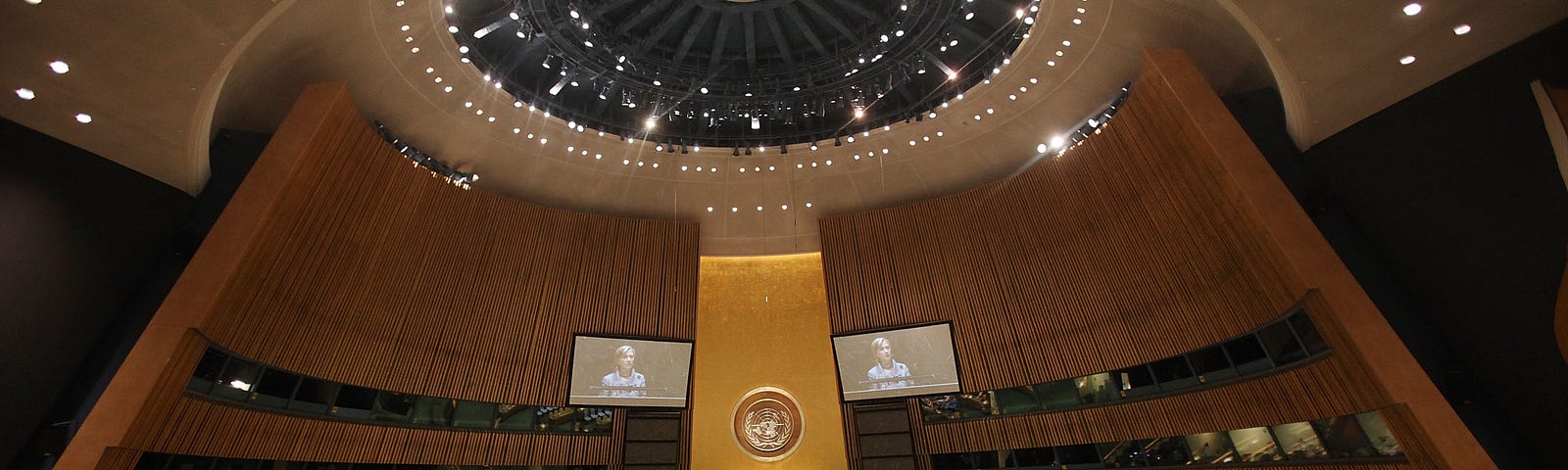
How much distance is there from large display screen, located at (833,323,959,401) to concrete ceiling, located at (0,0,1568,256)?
10.1ft

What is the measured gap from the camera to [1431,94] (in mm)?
7844

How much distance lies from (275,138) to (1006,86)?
10.5 metres

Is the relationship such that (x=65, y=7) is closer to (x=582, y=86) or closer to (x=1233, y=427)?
(x=582, y=86)

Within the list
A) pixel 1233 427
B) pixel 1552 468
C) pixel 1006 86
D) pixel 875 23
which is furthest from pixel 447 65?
pixel 1552 468

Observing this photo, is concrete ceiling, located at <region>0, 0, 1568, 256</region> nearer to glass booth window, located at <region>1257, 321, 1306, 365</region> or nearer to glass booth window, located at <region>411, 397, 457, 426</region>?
glass booth window, located at <region>1257, 321, 1306, 365</region>

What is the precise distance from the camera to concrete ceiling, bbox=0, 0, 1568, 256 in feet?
23.9

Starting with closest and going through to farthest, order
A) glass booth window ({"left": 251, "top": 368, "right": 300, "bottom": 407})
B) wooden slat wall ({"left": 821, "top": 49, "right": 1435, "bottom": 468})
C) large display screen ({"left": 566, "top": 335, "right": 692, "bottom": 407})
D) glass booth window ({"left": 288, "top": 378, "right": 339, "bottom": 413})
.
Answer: wooden slat wall ({"left": 821, "top": 49, "right": 1435, "bottom": 468}) → glass booth window ({"left": 251, "top": 368, "right": 300, "bottom": 407}) → glass booth window ({"left": 288, "top": 378, "right": 339, "bottom": 413}) → large display screen ({"left": 566, "top": 335, "right": 692, "bottom": 407})

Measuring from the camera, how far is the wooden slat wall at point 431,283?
31.0 feet

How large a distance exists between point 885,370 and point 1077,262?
3710mm

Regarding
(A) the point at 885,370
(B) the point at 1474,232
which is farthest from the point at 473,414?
(B) the point at 1474,232

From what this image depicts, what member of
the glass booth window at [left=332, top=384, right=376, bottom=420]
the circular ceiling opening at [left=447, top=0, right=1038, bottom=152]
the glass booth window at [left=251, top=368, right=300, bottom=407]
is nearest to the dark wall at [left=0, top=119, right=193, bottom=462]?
the glass booth window at [left=251, top=368, right=300, bottom=407]

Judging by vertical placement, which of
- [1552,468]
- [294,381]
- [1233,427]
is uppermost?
[294,381]

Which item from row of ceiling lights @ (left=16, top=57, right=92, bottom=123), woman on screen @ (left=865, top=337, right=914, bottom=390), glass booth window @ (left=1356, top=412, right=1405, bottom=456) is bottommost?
glass booth window @ (left=1356, top=412, right=1405, bottom=456)

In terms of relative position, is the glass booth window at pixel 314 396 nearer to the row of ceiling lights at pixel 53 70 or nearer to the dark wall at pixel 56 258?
the dark wall at pixel 56 258
